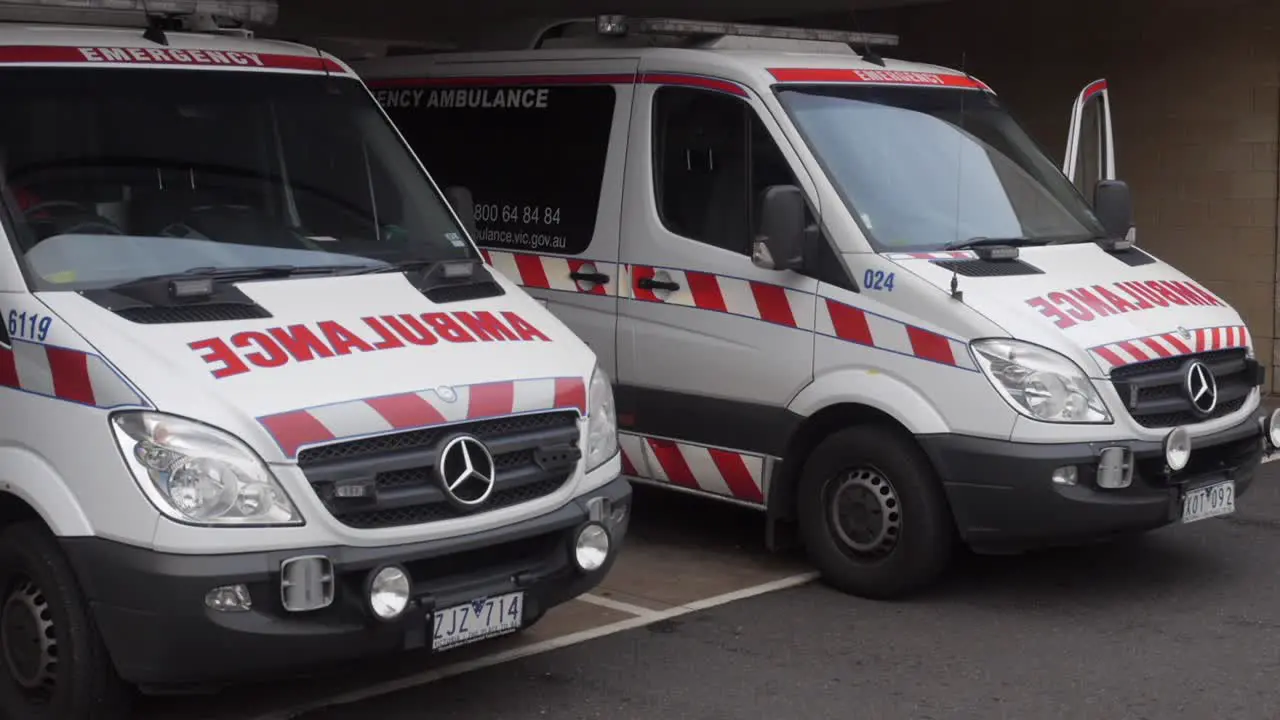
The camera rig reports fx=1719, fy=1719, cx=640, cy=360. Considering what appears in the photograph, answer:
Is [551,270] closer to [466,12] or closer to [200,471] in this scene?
[200,471]

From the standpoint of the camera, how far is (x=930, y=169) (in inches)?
283

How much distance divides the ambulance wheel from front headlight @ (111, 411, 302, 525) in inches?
109

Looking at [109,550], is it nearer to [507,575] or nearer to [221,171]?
[507,575]

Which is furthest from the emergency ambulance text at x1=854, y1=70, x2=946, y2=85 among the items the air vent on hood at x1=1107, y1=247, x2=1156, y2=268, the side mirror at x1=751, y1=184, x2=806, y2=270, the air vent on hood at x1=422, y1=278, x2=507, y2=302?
the air vent on hood at x1=422, y1=278, x2=507, y2=302

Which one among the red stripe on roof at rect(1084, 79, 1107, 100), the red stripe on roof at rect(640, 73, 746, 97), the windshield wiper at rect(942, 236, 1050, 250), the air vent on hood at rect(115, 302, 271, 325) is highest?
the red stripe on roof at rect(640, 73, 746, 97)

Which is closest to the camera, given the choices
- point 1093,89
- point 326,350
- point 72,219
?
point 326,350

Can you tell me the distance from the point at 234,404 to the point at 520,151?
→ 354 centimetres

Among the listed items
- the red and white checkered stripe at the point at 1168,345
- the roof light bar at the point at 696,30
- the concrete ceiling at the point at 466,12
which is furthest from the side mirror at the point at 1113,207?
the concrete ceiling at the point at 466,12

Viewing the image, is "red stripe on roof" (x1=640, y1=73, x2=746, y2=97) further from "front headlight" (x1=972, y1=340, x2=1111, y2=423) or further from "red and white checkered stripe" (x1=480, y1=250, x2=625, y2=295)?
"front headlight" (x1=972, y1=340, x2=1111, y2=423)

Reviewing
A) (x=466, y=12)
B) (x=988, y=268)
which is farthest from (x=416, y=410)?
(x=466, y=12)

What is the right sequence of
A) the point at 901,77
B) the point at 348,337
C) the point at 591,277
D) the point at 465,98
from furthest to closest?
the point at 465,98
the point at 591,277
the point at 901,77
the point at 348,337

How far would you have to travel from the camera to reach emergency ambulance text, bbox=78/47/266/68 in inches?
229

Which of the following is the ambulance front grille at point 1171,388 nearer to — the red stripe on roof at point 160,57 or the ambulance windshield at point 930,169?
the ambulance windshield at point 930,169

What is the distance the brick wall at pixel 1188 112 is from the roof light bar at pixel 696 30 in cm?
458
